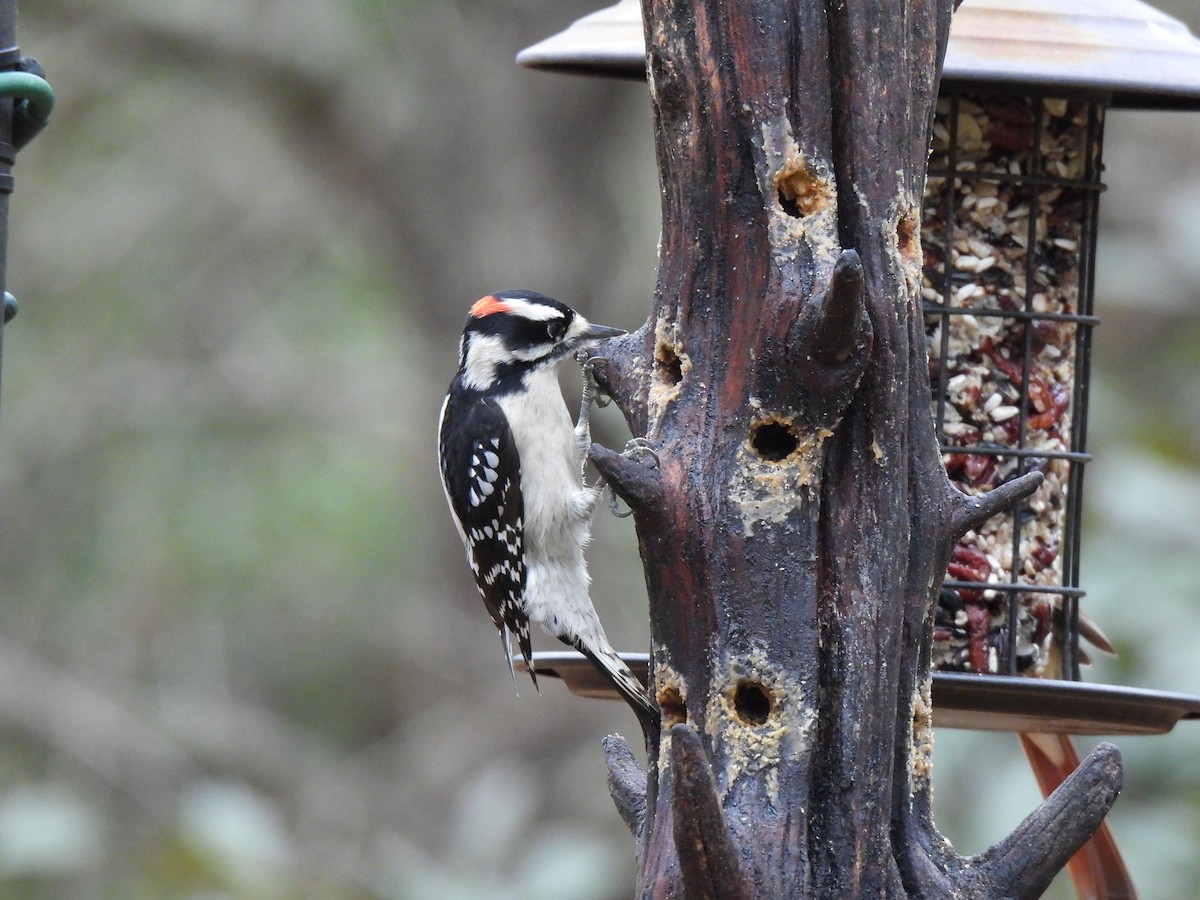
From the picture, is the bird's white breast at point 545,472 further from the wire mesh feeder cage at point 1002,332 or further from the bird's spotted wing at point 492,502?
the wire mesh feeder cage at point 1002,332

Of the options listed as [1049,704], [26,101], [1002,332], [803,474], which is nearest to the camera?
[26,101]

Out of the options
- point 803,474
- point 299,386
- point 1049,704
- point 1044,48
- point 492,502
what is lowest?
point 299,386

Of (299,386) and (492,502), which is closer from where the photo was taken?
(492,502)

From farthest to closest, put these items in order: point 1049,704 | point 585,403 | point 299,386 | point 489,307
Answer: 1. point 299,386
2. point 489,307
3. point 585,403
4. point 1049,704

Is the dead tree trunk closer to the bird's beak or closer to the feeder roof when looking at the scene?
the feeder roof

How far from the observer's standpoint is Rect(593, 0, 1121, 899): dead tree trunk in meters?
2.87

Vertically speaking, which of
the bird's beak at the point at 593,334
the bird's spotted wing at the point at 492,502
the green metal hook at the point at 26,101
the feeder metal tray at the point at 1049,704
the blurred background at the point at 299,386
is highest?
the green metal hook at the point at 26,101

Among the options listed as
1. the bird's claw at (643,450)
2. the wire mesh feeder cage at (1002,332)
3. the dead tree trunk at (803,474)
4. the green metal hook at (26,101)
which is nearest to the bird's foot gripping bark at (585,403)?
the wire mesh feeder cage at (1002,332)

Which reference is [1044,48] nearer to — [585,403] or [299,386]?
[585,403]

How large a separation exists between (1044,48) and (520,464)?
79.8 inches

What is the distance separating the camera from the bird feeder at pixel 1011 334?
157 inches

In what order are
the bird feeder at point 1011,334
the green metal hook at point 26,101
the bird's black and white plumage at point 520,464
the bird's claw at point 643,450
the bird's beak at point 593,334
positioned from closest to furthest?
the green metal hook at point 26,101, the bird's claw at point 643,450, the bird feeder at point 1011,334, the bird's beak at point 593,334, the bird's black and white plumage at point 520,464

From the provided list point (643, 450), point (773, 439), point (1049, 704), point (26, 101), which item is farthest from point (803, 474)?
point (26, 101)

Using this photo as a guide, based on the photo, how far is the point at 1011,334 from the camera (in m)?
4.13
